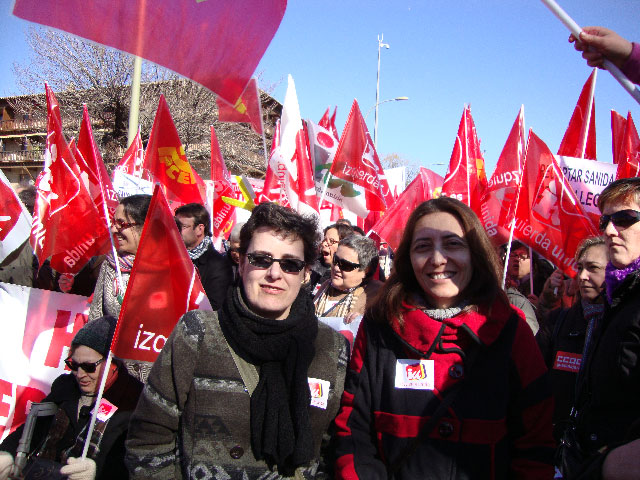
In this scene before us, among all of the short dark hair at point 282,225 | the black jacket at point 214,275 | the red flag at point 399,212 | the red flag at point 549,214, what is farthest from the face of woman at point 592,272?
the red flag at point 399,212

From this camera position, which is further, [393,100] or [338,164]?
[393,100]

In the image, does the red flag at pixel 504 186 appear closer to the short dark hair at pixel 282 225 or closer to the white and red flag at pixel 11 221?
the short dark hair at pixel 282 225

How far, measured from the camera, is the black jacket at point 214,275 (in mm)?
4184

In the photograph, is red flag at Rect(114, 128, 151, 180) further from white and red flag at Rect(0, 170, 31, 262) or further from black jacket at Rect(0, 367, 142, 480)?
black jacket at Rect(0, 367, 142, 480)

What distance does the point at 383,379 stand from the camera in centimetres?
191

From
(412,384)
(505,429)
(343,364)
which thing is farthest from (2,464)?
(505,429)

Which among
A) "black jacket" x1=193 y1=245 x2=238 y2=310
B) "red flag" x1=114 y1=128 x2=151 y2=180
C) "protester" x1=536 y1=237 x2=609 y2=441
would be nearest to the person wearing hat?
"black jacket" x1=193 y1=245 x2=238 y2=310

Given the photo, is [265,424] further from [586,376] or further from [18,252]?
[18,252]

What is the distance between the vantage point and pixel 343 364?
6.98 ft

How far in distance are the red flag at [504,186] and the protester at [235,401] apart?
151 inches

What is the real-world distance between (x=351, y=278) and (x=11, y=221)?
2.98m

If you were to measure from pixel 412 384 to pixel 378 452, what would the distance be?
28 centimetres

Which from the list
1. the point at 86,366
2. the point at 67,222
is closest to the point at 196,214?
the point at 67,222

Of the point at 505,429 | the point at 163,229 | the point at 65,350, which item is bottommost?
the point at 65,350
